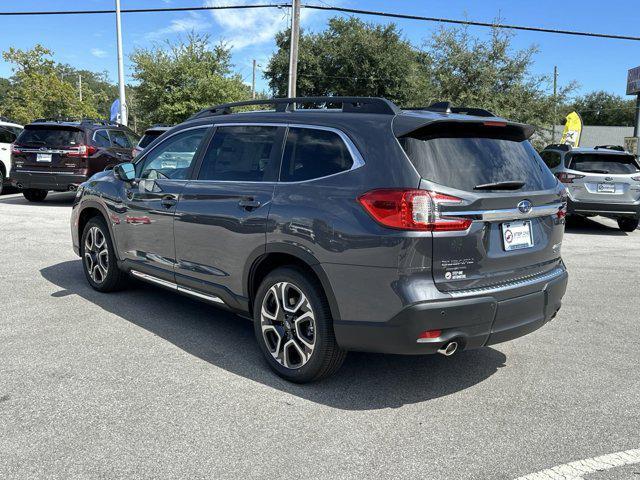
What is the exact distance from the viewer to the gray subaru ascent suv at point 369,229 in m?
3.13

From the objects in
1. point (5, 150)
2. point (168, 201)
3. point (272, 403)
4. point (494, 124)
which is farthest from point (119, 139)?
point (494, 124)

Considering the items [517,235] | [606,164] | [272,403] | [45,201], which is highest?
[606,164]

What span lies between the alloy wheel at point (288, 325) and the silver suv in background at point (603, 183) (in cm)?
893

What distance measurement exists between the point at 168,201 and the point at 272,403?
2.05 metres

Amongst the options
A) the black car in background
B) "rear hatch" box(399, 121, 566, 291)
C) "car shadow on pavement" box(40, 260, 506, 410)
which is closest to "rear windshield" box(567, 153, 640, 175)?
"car shadow on pavement" box(40, 260, 506, 410)

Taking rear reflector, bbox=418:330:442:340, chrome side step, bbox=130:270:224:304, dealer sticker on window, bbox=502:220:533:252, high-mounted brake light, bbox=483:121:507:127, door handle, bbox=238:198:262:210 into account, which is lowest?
chrome side step, bbox=130:270:224:304

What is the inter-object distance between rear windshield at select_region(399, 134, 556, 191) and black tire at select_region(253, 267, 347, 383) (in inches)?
40.0

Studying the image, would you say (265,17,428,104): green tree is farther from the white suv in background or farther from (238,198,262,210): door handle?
(238,198,262,210): door handle

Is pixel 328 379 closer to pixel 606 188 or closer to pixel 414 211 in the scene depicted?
pixel 414 211

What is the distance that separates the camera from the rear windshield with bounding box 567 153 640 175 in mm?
11023

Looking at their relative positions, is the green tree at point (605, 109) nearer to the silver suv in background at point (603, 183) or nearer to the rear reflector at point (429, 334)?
Answer: the silver suv in background at point (603, 183)

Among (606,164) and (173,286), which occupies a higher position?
(606,164)

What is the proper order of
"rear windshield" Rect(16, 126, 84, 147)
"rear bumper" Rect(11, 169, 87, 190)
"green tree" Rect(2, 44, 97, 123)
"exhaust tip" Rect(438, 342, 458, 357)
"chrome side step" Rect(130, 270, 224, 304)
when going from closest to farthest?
"exhaust tip" Rect(438, 342, 458, 357), "chrome side step" Rect(130, 270, 224, 304), "rear bumper" Rect(11, 169, 87, 190), "rear windshield" Rect(16, 126, 84, 147), "green tree" Rect(2, 44, 97, 123)

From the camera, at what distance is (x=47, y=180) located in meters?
12.6
